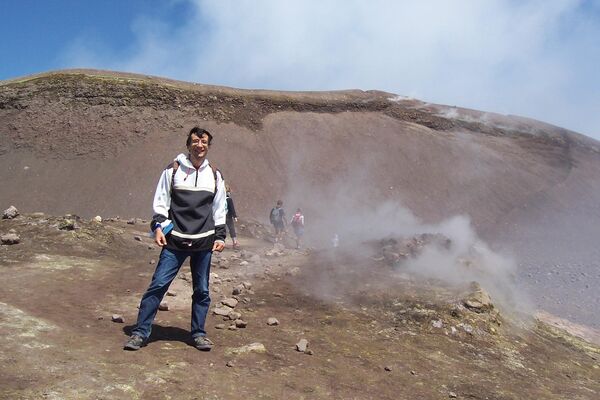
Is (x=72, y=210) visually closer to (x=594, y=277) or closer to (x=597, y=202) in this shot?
(x=594, y=277)

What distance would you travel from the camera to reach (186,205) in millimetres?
4395

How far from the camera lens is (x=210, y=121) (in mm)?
30734

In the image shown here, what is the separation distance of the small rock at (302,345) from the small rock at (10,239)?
19.5 ft

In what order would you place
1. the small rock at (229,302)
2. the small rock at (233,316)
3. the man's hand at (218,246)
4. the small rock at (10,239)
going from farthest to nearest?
1. the small rock at (10,239)
2. the small rock at (229,302)
3. the small rock at (233,316)
4. the man's hand at (218,246)

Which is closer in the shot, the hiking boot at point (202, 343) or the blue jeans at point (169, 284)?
the blue jeans at point (169, 284)

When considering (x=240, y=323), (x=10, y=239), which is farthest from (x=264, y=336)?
(x=10, y=239)

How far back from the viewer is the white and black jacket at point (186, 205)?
4.35m

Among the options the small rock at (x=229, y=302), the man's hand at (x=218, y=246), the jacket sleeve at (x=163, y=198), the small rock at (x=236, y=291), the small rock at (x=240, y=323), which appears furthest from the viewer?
the small rock at (x=236, y=291)

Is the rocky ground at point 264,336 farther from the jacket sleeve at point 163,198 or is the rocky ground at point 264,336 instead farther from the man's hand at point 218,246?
the jacket sleeve at point 163,198

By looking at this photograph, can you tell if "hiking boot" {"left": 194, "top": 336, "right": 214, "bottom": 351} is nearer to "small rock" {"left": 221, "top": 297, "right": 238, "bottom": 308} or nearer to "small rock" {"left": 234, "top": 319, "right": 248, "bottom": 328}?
"small rock" {"left": 234, "top": 319, "right": 248, "bottom": 328}

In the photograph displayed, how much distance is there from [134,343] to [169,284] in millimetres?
580

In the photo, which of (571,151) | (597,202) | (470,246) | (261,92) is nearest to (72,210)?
(261,92)

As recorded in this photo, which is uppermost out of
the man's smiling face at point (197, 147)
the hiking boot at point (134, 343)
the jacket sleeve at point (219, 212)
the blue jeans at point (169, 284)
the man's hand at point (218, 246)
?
the man's smiling face at point (197, 147)

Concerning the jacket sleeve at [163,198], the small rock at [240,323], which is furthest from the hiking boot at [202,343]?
the jacket sleeve at [163,198]
